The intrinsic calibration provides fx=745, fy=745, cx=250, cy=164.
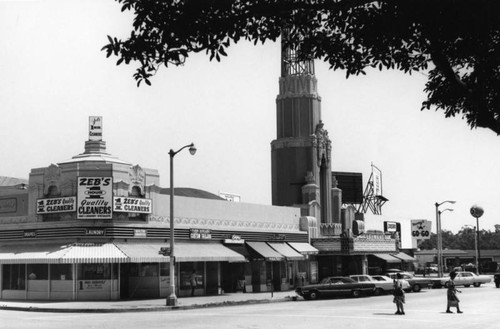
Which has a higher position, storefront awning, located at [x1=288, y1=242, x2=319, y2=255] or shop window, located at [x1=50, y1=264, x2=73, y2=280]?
storefront awning, located at [x1=288, y1=242, x2=319, y2=255]

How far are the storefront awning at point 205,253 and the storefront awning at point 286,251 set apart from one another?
5.04 m

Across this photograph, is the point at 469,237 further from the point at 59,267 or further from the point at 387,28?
the point at 387,28

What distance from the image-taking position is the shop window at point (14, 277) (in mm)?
42375

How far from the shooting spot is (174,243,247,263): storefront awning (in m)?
43.7

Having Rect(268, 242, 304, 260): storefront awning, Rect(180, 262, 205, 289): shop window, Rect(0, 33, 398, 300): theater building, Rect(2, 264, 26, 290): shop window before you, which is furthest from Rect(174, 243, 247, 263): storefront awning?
Rect(2, 264, 26, 290): shop window

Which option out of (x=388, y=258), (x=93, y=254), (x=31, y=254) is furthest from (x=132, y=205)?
(x=388, y=258)

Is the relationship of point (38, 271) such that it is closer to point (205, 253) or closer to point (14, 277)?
point (14, 277)

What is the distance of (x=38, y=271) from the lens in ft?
136

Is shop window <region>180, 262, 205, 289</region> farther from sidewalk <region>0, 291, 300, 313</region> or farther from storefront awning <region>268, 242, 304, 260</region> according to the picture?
storefront awning <region>268, 242, 304, 260</region>

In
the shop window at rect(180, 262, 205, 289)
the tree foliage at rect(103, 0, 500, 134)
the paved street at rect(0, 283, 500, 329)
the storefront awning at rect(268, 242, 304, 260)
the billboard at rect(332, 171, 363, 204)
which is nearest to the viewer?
the tree foliage at rect(103, 0, 500, 134)

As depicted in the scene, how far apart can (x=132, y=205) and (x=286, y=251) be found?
596 inches

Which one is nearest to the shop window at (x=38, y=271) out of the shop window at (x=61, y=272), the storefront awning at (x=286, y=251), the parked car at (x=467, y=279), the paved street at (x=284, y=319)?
the shop window at (x=61, y=272)

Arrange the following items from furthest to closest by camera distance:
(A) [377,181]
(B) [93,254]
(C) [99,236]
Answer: (A) [377,181], (C) [99,236], (B) [93,254]

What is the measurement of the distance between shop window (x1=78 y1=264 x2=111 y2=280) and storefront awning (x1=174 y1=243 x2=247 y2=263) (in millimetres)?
4064
